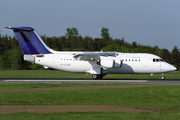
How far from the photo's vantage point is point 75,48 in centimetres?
10394

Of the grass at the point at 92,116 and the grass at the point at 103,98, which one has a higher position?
the grass at the point at 103,98

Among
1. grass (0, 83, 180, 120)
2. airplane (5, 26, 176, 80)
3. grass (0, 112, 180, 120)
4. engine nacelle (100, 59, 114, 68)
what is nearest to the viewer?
grass (0, 112, 180, 120)

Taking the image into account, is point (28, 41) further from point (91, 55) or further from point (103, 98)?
point (103, 98)

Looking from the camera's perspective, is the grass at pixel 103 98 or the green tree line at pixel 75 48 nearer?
the grass at pixel 103 98

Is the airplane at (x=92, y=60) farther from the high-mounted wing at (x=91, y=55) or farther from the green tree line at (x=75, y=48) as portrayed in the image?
the green tree line at (x=75, y=48)

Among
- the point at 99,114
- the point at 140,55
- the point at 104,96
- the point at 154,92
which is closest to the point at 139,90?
the point at 154,92

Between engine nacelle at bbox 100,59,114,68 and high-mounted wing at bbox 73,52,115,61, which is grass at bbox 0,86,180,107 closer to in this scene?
engine nacelle at bbox 100,59,114,68

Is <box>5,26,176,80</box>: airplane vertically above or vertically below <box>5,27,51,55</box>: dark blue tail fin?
below

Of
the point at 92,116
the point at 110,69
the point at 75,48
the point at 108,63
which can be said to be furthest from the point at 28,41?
the point at 75,48

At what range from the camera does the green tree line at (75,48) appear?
80875 millimetres

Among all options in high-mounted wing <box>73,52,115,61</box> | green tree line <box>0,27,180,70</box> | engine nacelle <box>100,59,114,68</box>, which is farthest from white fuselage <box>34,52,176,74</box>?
green tree line <box>0,27,180,70</box>

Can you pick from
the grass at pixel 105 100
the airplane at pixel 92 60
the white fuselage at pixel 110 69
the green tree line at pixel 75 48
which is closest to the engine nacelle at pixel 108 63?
the airplane at pixel 92 60

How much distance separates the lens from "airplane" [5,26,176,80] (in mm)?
36844

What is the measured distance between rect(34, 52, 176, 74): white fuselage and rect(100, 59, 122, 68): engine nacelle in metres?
0.72
